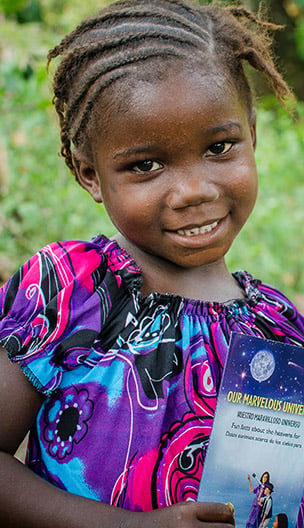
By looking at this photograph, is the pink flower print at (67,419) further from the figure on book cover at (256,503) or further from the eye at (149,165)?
the eye at (149,165)

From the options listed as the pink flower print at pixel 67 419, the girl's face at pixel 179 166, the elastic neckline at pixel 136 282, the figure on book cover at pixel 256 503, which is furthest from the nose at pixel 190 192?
the figure on book cover at pixel 256 503

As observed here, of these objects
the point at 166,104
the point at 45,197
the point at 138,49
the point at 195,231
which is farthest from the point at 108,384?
the point at 45,197

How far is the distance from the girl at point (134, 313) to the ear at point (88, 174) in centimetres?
7

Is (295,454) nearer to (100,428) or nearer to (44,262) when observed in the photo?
(100,428)

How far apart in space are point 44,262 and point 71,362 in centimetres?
24

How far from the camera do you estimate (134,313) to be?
154 centimetres

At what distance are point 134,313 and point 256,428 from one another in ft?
1.22

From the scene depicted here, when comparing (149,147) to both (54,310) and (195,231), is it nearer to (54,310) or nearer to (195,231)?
(195,231)

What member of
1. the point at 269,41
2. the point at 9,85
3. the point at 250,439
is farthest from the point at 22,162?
the point at 250,439

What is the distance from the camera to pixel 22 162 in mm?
4148

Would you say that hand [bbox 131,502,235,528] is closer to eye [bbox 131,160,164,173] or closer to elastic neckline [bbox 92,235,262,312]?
elastic neckline [bbox 92,235,262,312]

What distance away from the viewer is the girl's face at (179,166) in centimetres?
144

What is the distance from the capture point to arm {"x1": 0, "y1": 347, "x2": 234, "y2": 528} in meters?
1.34

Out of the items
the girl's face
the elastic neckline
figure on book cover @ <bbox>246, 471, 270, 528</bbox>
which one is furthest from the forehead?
figure on book cover @ <bbox>246, 471, 270, 528</bbox>
